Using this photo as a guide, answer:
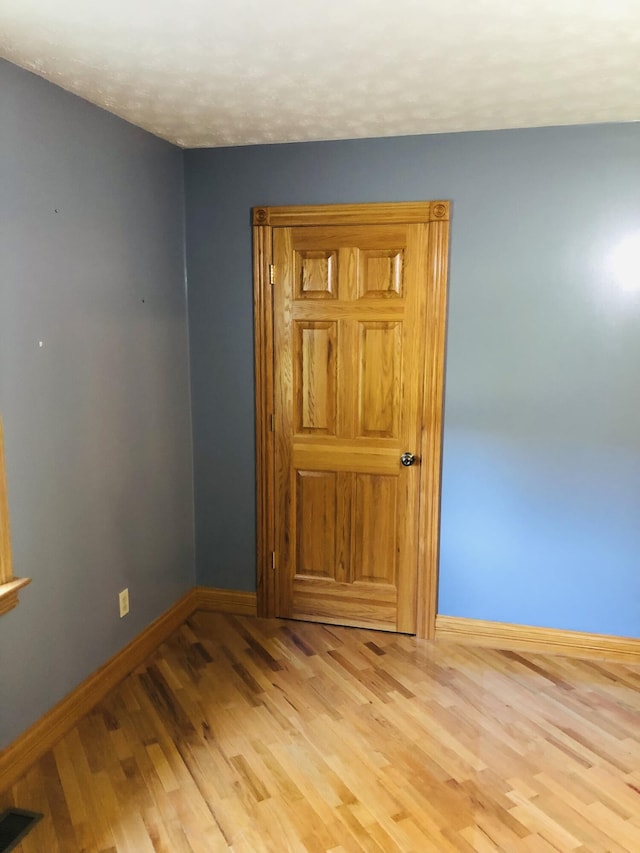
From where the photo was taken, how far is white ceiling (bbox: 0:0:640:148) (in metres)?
1.72

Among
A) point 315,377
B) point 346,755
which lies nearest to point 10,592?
point 346,755

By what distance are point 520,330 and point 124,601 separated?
81.7 inches

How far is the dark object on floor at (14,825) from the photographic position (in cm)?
193

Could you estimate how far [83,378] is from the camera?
2.50m

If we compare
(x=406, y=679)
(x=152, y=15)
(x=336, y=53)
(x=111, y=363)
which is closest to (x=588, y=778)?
(x=406, y=679)

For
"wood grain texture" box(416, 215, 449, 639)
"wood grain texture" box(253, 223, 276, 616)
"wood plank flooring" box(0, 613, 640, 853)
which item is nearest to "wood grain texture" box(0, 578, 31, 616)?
"wood plank flooring" box(0, 613, 640, 853)

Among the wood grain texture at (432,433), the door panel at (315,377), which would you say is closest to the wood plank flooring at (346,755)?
the wood grain texture at (432,433)

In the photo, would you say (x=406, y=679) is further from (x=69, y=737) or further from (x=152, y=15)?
(x=152, y=15)

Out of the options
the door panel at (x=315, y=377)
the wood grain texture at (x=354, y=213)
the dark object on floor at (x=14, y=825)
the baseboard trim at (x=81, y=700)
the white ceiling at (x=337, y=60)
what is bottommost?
the dark object on floor at (x=14, y=825)

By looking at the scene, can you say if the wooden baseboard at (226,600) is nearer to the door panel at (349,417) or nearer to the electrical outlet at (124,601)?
the door panel at (349,417)

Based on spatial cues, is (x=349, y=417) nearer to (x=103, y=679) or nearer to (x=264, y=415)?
(x=264, y=415)

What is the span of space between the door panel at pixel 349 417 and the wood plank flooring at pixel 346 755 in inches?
12.2

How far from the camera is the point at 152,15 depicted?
1.74 m

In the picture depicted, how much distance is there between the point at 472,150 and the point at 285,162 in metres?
0.84
